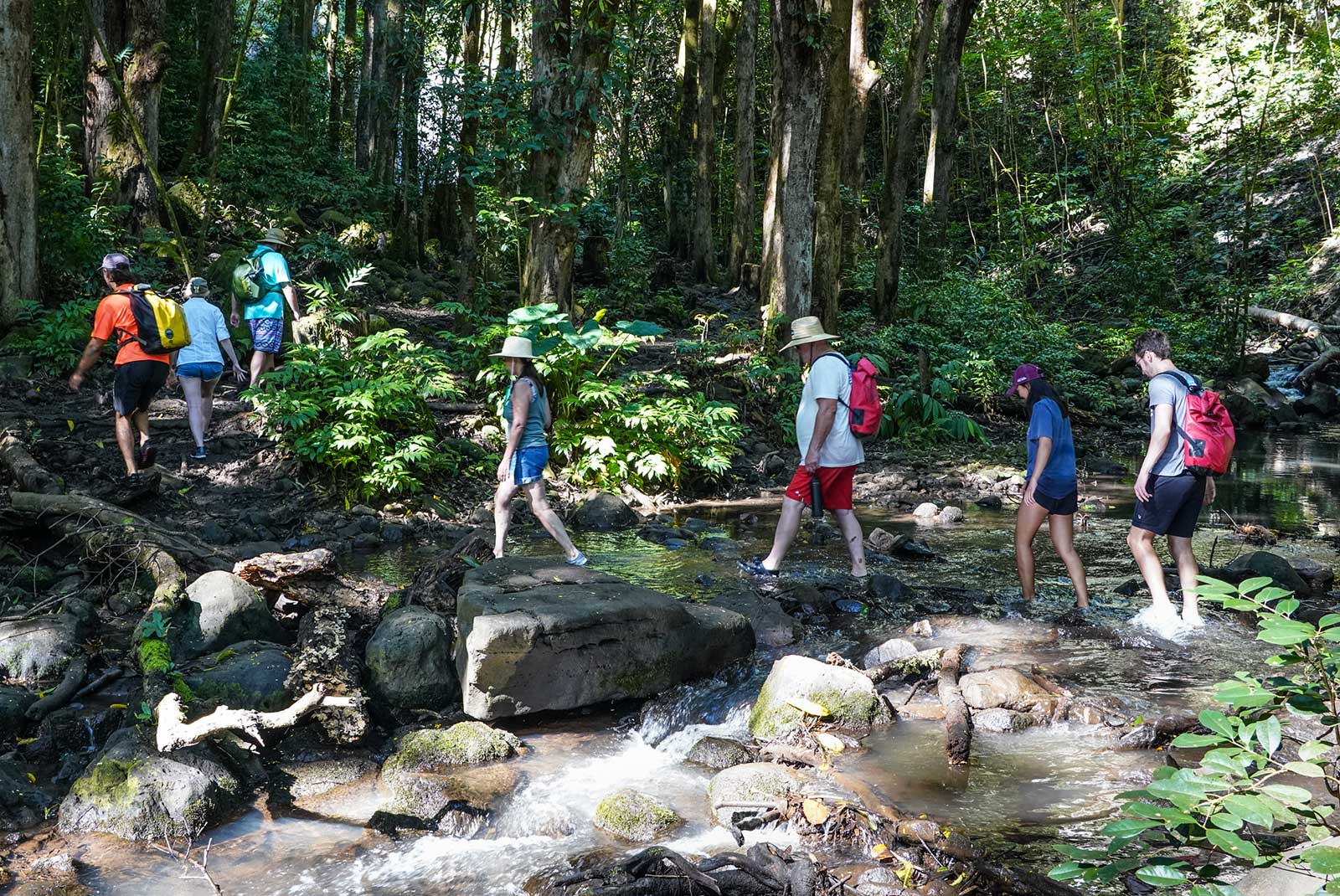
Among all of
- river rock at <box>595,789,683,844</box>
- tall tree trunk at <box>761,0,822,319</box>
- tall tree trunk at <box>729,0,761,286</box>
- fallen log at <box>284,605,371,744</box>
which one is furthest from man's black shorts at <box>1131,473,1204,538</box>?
tall tree trunk at <box>729,0,761,286</box>

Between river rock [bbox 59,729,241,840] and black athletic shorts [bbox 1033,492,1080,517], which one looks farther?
black athletic shorts [bbox 1033,492,1080,517]

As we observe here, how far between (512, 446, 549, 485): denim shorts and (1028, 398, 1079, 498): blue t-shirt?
3980 mm

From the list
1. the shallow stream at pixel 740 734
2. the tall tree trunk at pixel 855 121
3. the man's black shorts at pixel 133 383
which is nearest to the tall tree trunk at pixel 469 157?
the man's black shorts at pixel 133 383

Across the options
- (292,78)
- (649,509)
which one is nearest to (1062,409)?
(649,509)

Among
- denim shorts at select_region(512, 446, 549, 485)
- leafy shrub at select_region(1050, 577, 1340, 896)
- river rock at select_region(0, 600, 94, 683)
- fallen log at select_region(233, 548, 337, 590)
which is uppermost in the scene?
denim shorts at select_region(512, 446, 549, 485)

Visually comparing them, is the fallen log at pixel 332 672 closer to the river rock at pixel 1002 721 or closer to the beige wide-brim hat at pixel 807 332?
the river rock at pixel 1002 721

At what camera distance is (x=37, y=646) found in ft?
18.7

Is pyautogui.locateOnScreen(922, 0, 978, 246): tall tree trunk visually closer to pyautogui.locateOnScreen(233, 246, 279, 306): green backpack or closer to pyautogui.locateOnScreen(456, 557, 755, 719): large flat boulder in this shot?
pyautogui.locateOnScreen(233, 246, 279, 306): green backpack

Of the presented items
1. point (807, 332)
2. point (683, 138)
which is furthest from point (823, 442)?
point (683, 138)

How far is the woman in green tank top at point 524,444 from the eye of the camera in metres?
7.93

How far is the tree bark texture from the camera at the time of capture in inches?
654

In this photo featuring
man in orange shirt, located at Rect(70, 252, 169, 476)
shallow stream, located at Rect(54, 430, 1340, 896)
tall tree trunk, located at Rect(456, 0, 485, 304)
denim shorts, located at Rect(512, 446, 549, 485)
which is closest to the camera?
shallow stream, located at Rect(54, 430, 1340, 896)

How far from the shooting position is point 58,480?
326 inches

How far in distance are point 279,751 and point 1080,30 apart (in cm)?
3161
